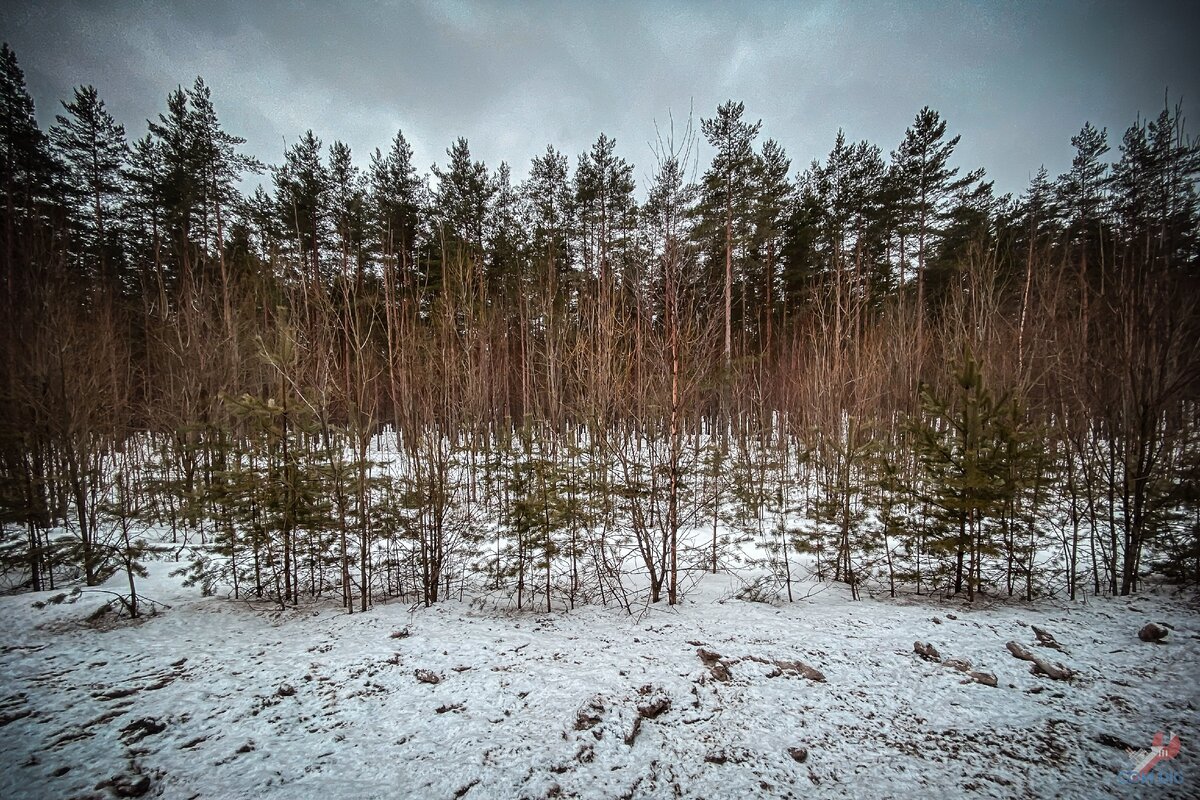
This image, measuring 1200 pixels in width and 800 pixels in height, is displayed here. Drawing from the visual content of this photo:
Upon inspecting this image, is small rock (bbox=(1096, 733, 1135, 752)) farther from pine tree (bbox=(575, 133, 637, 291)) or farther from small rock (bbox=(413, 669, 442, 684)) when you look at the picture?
pine tree (bbox=(575, 133, 637, 291))

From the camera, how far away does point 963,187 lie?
14.4 m

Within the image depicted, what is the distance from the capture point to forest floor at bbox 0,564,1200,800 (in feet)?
6.94

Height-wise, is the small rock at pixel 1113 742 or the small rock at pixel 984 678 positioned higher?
the small rock at pixel 1113 742

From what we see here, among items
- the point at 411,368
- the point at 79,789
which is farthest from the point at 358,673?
the point at 411,368

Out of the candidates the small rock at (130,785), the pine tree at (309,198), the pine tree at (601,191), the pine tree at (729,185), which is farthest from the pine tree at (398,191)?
the small rock at (130,785)

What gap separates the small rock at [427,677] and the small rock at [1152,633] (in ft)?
20.7

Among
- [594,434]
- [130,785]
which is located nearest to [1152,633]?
[594,434]

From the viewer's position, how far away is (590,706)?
266 cm

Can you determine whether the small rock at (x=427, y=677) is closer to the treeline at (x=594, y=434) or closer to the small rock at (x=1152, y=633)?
the treeline at (x=594, y=434)

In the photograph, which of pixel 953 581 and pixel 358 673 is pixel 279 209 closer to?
pixel 358 673

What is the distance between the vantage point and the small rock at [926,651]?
3249 millimetres

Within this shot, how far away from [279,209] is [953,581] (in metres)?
21.1

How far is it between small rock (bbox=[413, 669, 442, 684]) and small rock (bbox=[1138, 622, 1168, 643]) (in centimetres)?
631

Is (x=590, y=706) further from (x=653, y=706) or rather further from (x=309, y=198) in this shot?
(x=309, y=198)
